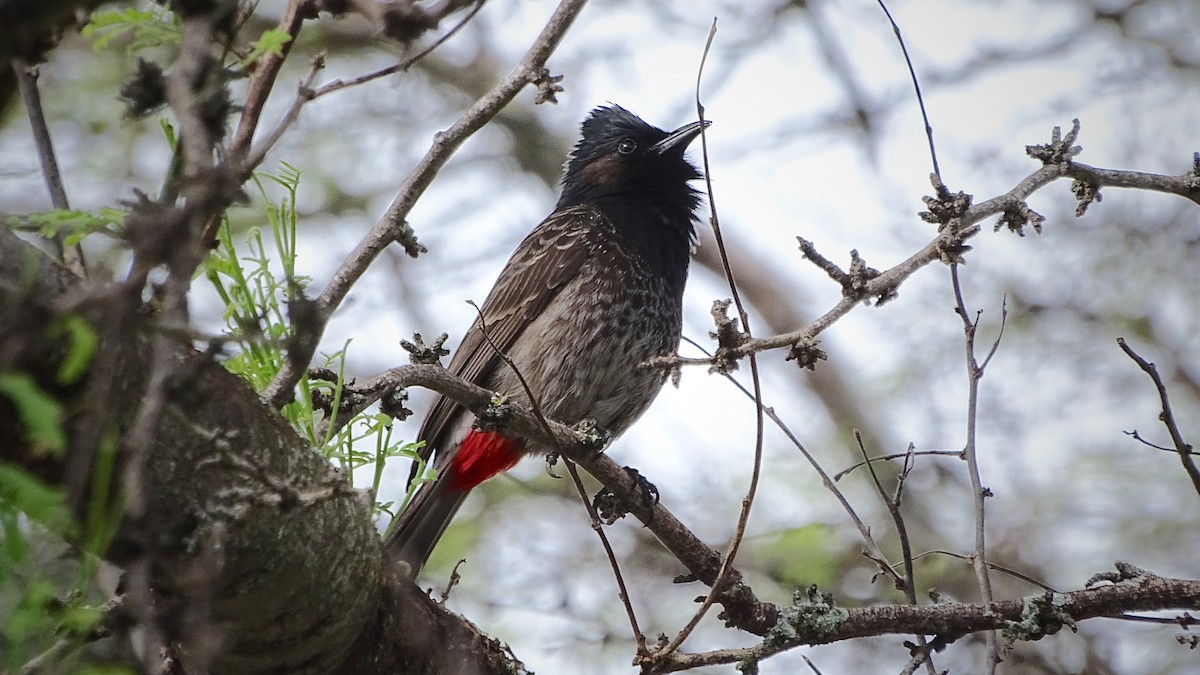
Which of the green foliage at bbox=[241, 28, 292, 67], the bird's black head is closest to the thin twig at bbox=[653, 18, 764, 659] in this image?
the green foliage at bbox=[241, 28, 292, 67]

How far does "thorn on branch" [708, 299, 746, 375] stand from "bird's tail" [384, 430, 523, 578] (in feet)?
7.04

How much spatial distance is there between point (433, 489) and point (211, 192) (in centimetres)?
363

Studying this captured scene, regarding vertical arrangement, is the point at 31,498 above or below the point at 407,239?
below

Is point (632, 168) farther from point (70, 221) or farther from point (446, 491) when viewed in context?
point (70, 221)

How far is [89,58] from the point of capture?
7684mm

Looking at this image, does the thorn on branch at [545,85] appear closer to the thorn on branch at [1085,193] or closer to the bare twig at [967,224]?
the bare twig at [967,224]

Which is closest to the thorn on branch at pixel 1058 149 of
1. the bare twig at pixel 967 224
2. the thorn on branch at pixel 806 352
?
the bare twig at pixel 967 224

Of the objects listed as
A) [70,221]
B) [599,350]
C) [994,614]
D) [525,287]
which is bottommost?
[70,221]

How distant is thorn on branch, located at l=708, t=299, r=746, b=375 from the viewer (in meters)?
2.64

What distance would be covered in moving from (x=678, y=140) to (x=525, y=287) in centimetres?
115

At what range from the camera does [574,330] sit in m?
5.09

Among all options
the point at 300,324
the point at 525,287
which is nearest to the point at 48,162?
the point at 300,324

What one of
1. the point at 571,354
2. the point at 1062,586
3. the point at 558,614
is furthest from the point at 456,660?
the point at 1062,586

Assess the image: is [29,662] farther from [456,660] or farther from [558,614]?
[558,614]
